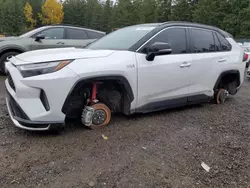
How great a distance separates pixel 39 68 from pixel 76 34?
227 inches

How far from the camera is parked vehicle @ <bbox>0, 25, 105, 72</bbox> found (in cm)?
745

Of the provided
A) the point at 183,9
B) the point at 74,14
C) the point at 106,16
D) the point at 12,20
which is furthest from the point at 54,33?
the point at 74,14

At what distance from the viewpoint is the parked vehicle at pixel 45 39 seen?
24.4 ft

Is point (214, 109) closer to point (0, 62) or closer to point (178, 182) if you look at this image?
point (178, 182)

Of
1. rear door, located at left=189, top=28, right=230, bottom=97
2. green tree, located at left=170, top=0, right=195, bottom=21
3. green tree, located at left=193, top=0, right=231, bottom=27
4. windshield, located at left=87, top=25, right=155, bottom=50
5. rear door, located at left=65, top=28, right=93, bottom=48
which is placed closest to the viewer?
windshield, located at left=87, top=25, right=155, bottom=50

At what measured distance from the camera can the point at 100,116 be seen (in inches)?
142

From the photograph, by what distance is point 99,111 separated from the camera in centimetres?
357

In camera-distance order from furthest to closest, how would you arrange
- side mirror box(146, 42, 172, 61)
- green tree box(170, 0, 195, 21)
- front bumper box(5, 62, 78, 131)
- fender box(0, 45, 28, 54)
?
green tree box(170, 0, 195, 21) < fender box(0, 45, 28, 54) < side mirror box(146, 42, 172, 61) < front bumper box(5, 62, 78, 131)

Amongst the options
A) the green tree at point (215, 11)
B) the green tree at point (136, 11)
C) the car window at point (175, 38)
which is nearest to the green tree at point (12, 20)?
the green tree at point (136, 11)

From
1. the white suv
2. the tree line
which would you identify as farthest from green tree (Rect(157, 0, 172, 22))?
the white suv

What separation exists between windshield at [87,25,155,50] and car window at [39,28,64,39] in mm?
4064

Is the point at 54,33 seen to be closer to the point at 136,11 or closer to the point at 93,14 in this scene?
the point at 136,11

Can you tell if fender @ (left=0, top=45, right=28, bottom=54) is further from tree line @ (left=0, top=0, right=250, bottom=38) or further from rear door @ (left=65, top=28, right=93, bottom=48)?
tree line @ (left=0, top=0, right=250, bottom=38)

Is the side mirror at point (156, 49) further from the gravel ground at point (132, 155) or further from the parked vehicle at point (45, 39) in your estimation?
the parked vehicle at point (45, 39)
